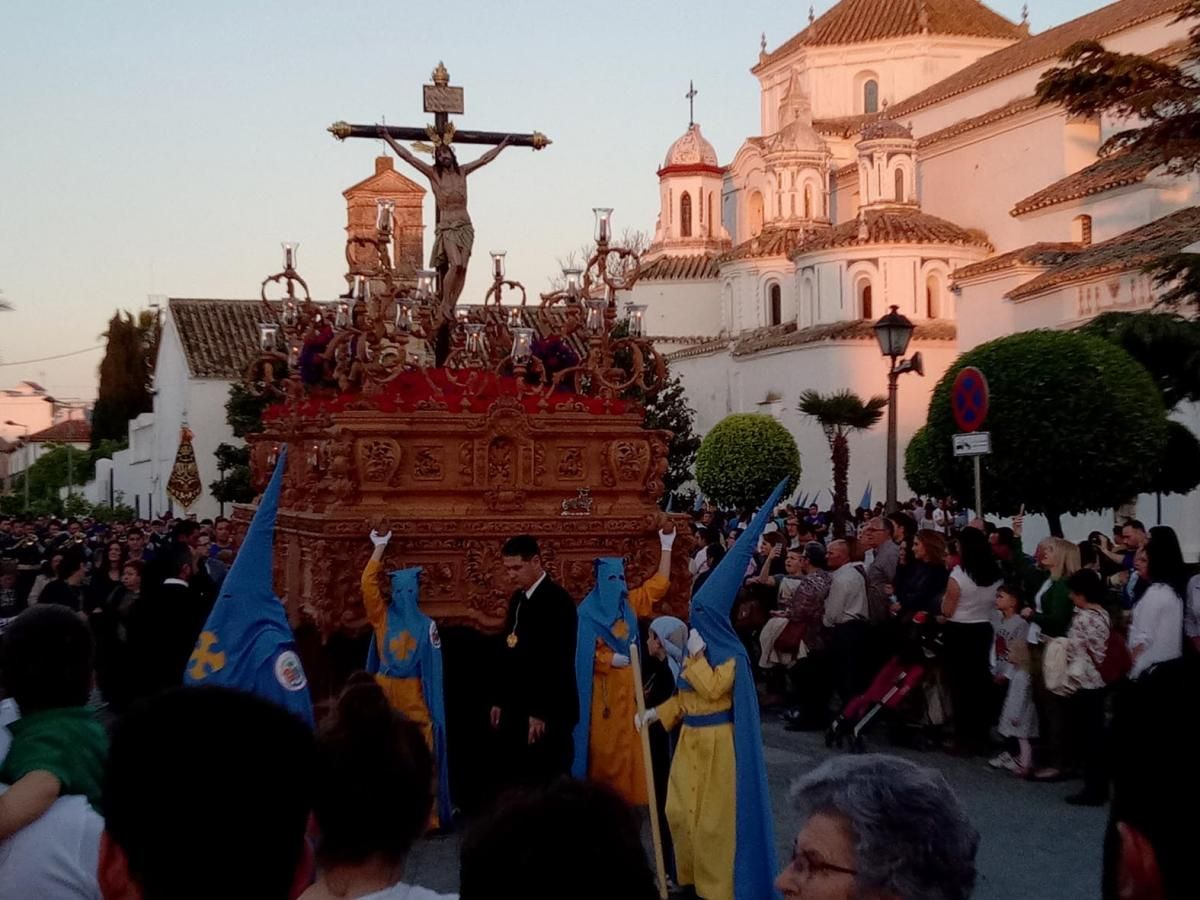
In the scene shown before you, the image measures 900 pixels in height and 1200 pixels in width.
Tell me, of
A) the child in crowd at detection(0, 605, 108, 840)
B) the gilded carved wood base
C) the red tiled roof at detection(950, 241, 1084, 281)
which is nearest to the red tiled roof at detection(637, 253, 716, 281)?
the red tiled roof at detection(950, 241, 1084, 281)

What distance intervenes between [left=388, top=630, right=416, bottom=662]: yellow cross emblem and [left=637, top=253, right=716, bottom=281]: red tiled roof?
1962 inches

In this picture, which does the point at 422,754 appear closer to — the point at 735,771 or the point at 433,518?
the point at 735,771

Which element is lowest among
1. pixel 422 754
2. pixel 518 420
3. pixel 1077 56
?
pixel 422 754

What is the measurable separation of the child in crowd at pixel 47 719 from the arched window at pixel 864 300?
45365mm

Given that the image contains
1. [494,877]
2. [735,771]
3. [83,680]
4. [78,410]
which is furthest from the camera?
[78,410]

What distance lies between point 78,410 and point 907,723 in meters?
125

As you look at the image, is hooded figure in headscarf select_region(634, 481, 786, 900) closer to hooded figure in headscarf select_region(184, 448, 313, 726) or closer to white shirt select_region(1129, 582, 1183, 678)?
hooded figure in headscarf select_region(184, 448, 313, 726)

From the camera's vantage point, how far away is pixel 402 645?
9.62 metres

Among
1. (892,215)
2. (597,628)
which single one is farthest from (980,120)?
(597,628)

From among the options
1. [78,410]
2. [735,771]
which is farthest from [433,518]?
[78,410]

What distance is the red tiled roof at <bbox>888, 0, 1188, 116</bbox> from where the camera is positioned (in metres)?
43.6

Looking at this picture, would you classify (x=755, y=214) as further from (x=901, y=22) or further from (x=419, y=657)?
(x=419, y=657)

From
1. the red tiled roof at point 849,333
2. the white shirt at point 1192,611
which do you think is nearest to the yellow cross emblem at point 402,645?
the white shirt at point 1192,611

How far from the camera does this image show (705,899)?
7.97 m
